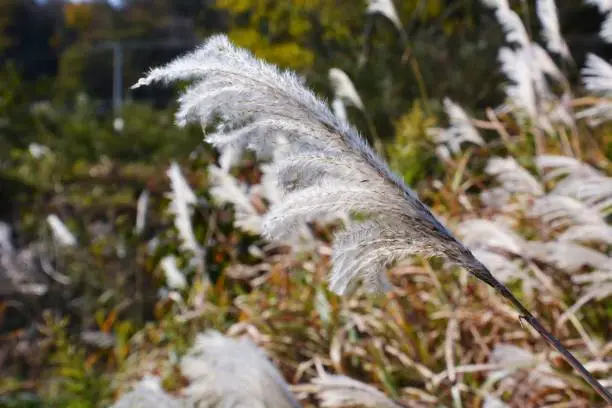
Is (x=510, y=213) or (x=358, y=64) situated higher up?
(x=358, y=64)

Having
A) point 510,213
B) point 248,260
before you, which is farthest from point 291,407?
point 248,260

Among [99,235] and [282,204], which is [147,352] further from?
[282,204]

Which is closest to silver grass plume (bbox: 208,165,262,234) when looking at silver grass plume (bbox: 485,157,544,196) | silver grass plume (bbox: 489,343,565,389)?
silver grass plume (bbox: 485,157,544,196)

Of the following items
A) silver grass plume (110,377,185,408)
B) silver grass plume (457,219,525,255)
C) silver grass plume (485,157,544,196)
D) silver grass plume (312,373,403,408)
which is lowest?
silver grass plume (312,373,403,408)

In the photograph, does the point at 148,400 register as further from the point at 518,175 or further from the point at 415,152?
the point at 415,152

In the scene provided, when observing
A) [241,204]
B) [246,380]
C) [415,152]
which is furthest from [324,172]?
[415,152]

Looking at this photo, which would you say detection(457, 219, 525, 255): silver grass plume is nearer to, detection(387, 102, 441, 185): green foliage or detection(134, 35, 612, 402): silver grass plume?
detection(134, 35, 612, 402): silver grass plume
